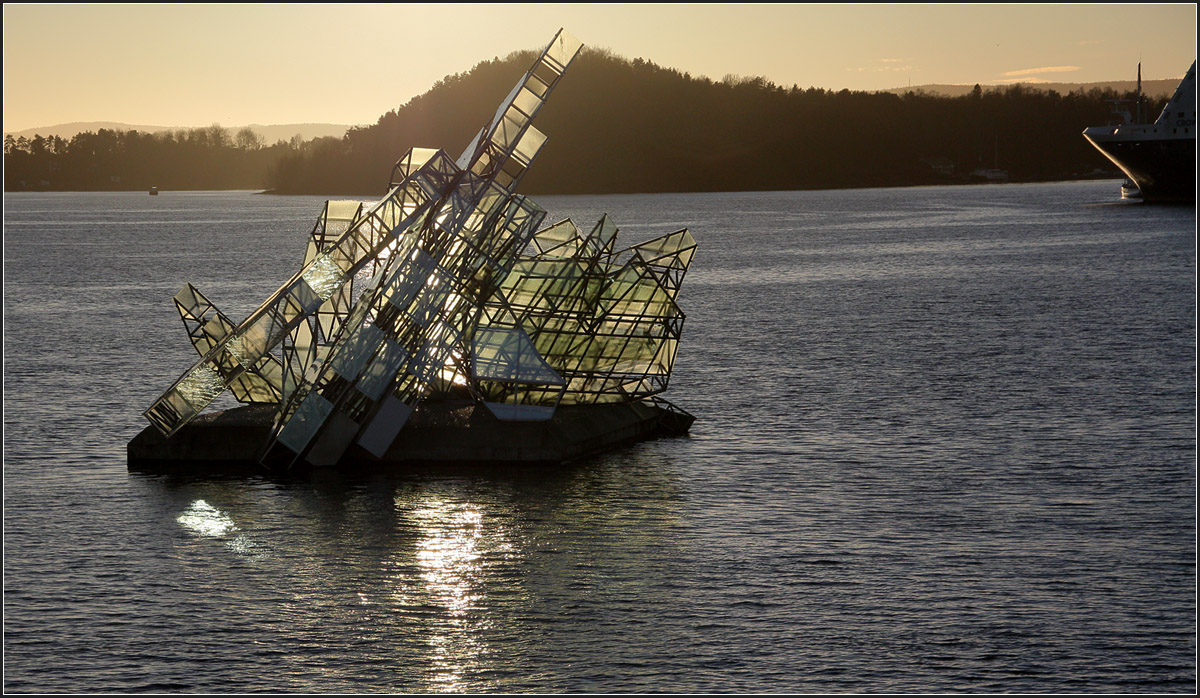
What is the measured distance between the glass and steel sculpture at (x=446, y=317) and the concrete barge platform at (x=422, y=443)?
0.63 metres

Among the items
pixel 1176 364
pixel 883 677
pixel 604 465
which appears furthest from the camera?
pixel 1176 364

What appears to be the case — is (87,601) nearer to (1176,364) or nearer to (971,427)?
(971,427)

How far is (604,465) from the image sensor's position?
181 ft

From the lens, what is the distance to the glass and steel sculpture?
2157 inches

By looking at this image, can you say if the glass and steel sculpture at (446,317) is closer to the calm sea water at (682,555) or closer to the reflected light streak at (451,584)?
→ the calm sea water at (682,555)

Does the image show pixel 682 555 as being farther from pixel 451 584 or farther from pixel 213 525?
pixel 213 525

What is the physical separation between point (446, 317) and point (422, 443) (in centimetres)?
609

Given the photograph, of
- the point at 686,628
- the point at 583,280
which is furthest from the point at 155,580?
the point at 583,280

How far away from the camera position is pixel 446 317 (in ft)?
191

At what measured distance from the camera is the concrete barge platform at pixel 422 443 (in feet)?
180

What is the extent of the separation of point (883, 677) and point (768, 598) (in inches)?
244

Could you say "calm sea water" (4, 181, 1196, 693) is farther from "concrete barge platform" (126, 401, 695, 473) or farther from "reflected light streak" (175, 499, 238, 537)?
"concrete barge platform" (126, 401, 695, 473)

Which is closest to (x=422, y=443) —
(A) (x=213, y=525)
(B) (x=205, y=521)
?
(B) (x=205, y=521)

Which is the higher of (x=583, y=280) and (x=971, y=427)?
(x=583, y=280)
